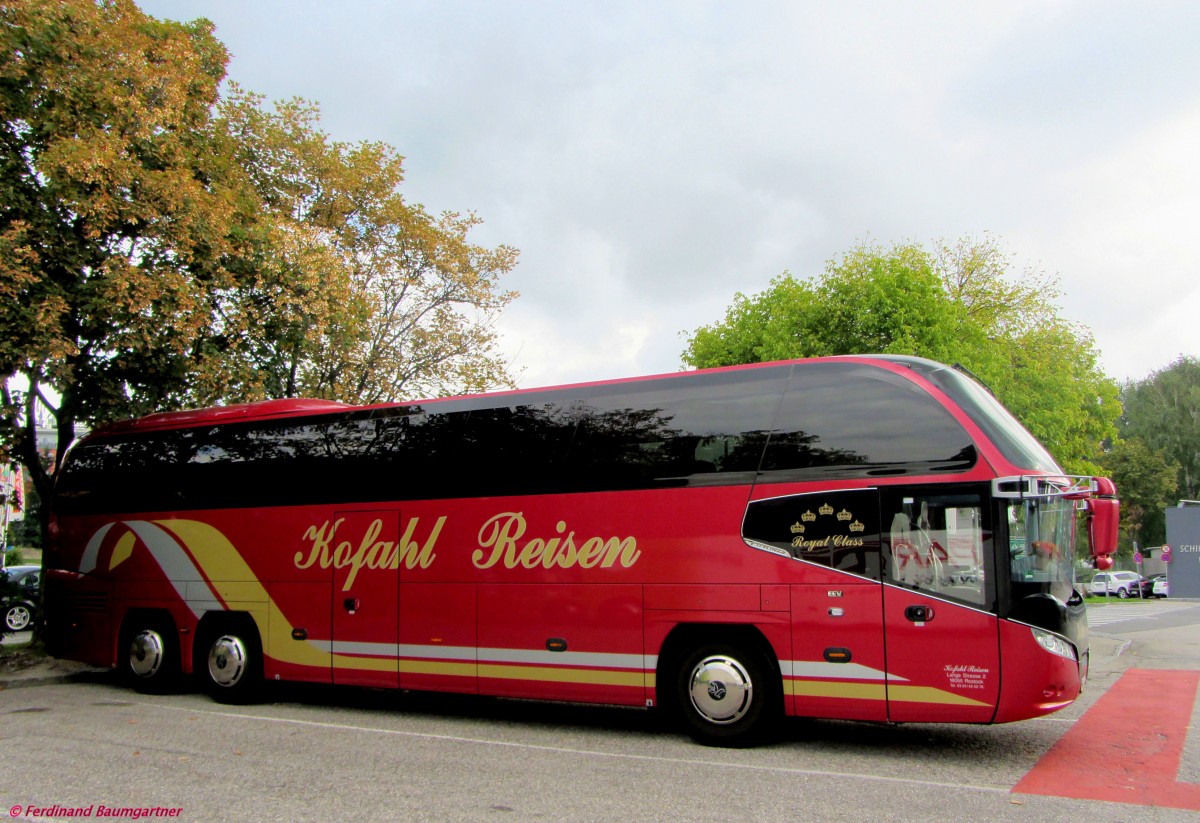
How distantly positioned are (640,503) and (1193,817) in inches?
192

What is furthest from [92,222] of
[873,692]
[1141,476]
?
[1141,476]

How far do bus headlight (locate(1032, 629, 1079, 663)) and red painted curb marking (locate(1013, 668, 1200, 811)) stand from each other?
894 mm

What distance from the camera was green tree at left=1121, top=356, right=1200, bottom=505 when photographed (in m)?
63.7

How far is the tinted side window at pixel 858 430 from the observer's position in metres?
7.93

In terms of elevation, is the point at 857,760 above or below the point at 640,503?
below

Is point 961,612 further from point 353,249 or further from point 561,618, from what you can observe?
point 353,249

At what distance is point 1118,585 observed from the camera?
2185 inches

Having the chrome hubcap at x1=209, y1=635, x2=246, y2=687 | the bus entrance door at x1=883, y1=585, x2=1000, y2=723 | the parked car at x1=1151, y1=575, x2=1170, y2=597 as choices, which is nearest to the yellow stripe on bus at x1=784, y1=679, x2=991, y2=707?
the bus entrance door at x1=883, y1=585, x2=1000, y2=723

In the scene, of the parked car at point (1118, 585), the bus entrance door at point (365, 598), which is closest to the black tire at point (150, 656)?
the bus entrance door at point (365, 598)

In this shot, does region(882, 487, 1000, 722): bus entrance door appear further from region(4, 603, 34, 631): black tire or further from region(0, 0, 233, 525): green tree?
region(4, 603, 34, 631): black tire

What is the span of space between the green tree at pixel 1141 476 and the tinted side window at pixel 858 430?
5752 centimetres

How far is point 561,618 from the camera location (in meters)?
9.48

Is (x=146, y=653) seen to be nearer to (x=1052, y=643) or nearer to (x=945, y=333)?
(x=1052, y=643)

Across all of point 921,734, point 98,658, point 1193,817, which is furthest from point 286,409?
point 1193,817
